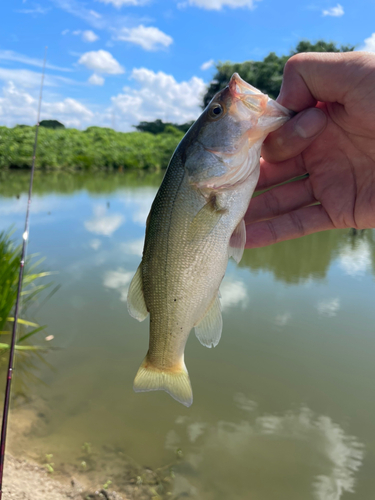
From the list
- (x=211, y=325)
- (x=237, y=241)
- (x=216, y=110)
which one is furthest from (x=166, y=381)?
(x=216, y=110)

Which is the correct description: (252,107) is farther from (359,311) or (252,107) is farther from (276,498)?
(359,311)

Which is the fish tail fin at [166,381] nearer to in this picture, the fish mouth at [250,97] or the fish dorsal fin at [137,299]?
the fish dorsal fin at [137,299]

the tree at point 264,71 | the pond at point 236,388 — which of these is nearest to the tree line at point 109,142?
the tree at point 264,71

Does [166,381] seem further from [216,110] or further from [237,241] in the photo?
[216,110]

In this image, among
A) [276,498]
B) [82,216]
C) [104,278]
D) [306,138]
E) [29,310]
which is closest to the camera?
[306,138]

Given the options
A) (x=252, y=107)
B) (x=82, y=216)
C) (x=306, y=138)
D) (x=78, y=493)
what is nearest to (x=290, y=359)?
(x=78, y=493)

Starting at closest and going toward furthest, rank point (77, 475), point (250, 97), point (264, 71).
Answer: point (250, 97) → point (77, 475) → point (264, 71)

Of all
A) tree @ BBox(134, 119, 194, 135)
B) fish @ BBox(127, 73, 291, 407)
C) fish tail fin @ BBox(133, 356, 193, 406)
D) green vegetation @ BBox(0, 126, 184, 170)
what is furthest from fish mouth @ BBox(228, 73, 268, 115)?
tree @ BBox(134, 119, 194, 135)

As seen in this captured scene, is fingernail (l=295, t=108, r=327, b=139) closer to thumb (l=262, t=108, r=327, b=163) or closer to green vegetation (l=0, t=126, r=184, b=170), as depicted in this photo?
thumb (l=262, t=108, r=327, b=163)
